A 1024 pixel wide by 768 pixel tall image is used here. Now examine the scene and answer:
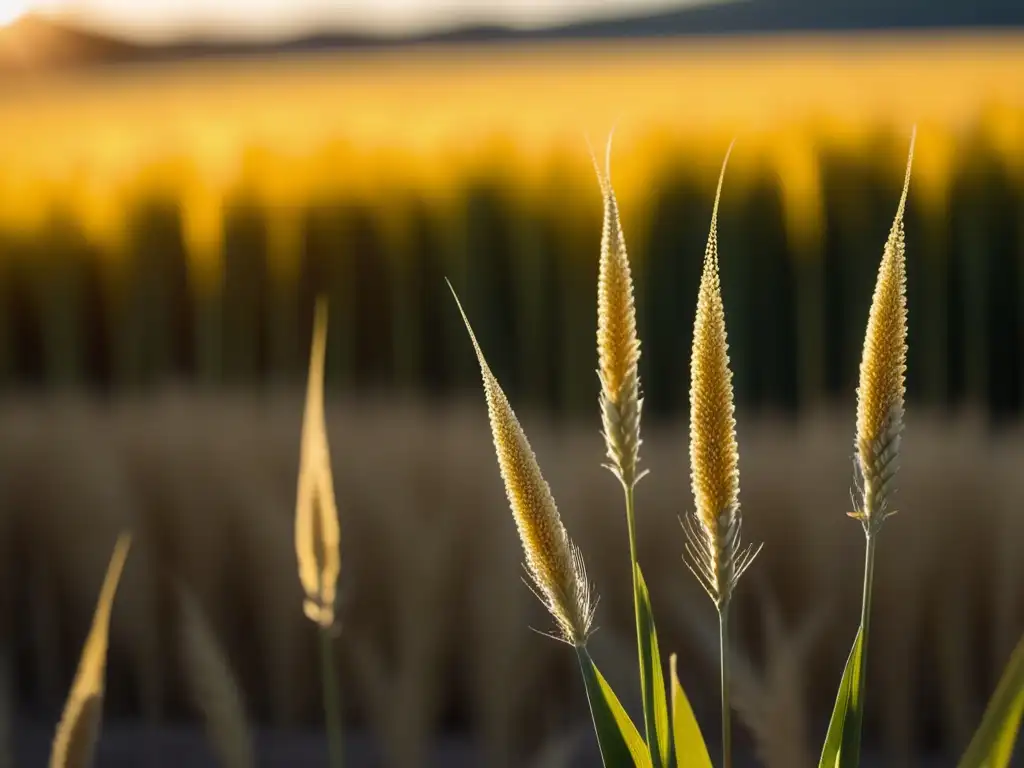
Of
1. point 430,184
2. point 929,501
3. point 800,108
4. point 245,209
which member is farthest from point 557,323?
point 929,501

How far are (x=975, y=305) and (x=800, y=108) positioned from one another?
0.97m

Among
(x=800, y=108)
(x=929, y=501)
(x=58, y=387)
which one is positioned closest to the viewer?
(x=929, y=501)

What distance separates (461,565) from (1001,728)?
205 centimetres

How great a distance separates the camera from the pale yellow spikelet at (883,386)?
0.52 m

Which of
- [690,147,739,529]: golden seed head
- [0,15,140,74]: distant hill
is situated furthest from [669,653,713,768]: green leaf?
[0,15,140,74]: distant hill

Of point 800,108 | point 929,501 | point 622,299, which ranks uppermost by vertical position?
point 800,108

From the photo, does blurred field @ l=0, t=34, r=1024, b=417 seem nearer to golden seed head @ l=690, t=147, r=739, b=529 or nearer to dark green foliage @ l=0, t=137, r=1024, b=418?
dark green foliage @ l=0, t=137, r=1024, b=418

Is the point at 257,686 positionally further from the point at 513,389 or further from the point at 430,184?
the point at 430,184

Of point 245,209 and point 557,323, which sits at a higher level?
point 245,209

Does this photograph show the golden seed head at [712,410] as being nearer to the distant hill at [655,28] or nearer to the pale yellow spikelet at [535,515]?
the pale yellow spikelet at [535,515]

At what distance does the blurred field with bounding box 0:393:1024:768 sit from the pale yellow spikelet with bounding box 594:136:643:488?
1.51 meters

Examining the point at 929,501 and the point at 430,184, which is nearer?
the point at 929,501

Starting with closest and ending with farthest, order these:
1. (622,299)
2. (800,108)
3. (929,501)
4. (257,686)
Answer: (622,299), (929,501), (257,686), (800,108)

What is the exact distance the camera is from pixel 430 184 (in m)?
3.70
